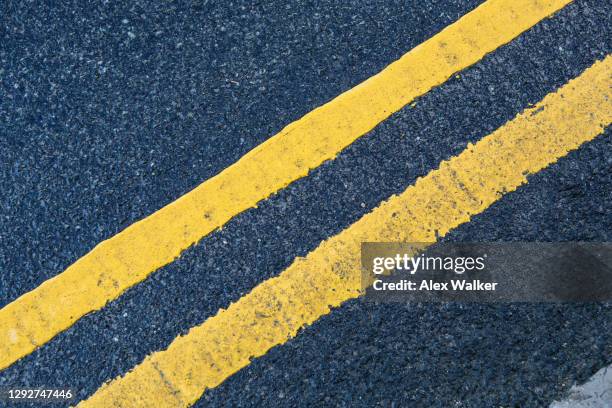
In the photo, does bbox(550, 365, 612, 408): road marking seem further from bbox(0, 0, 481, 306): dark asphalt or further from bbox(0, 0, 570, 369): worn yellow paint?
bbox(0, 0, 481, 306): dark asphalt

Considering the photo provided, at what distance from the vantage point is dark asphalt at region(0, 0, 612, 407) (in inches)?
71.0

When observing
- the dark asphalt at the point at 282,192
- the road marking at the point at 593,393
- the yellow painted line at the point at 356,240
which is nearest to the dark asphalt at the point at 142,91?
the dark asphalt at the point at 282,192

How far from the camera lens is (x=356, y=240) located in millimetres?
1857

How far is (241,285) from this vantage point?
6.08ft

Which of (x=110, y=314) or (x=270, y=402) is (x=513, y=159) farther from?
(x=110, y=314)

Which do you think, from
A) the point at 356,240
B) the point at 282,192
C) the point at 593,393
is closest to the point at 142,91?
the point at 282,192

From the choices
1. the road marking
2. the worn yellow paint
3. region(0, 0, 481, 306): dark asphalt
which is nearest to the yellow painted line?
the worn yellow paint

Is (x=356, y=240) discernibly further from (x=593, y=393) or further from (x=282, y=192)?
A: (x=593, y=393)

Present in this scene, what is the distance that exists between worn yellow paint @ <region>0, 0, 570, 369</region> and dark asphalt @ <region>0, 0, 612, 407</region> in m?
0.04

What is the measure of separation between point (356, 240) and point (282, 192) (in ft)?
1.04

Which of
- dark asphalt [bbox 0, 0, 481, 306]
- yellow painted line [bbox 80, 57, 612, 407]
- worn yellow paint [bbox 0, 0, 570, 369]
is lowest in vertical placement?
yellow painted line [bbox 80, 57, 612, 407]

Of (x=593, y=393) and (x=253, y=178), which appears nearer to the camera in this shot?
(x=593, y=393)

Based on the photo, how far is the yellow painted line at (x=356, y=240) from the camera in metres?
1.81

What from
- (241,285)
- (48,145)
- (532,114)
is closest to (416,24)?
(532,114)
